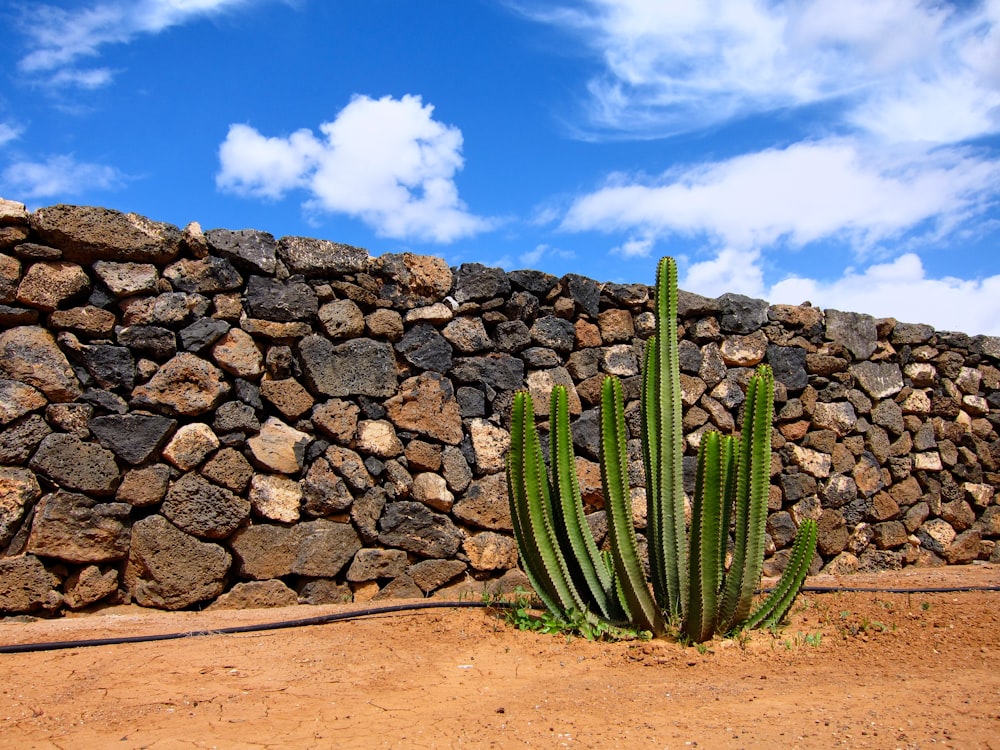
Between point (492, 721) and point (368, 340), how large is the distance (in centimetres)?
299

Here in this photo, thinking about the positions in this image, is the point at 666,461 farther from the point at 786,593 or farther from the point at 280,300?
the point at 280,300

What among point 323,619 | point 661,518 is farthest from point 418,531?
point 661,518

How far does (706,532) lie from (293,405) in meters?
2.64

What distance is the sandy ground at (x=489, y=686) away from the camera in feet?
8.87

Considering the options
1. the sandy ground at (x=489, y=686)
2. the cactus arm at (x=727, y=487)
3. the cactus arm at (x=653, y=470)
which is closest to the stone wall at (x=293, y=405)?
the sandy ground at (x=489, y=686)

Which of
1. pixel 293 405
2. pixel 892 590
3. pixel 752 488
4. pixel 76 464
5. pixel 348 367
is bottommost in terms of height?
pixel 892 590

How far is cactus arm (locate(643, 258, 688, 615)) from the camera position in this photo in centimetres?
407

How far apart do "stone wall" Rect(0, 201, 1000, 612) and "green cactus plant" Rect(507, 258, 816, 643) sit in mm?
1188

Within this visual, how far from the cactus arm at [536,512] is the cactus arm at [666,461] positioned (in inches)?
19.6

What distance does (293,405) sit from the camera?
16.7 ft

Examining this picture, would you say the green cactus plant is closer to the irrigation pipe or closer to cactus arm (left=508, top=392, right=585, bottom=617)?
cactus arm (left=508, top=392, right=585, bottom=617)

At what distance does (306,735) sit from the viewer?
272 centimetres

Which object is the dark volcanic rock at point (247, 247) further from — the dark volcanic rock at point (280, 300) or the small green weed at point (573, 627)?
the small green weed at point (573, 627)

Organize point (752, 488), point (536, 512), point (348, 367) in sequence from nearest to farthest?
point (752, 488)
point (536, 512)
point (348, 367)
